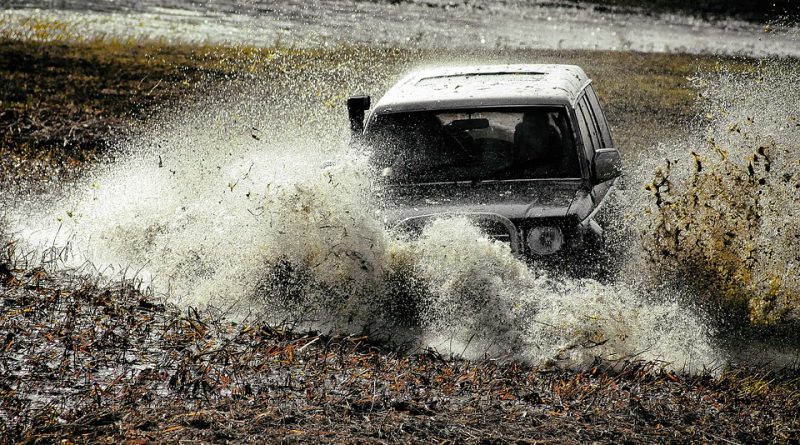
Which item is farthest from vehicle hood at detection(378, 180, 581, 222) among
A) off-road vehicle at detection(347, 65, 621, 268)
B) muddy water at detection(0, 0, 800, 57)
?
muddy water at detection(0, 0, 800, 57)

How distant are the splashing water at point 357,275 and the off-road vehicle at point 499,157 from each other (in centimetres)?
21

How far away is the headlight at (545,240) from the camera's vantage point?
6.47 meters

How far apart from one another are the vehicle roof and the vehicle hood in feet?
2.52

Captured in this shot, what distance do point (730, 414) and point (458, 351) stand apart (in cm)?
171

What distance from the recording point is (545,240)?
649cm

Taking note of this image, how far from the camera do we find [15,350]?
5.77m

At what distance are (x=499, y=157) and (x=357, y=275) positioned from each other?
61.0 inches

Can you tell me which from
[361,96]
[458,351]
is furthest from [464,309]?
[361,96]

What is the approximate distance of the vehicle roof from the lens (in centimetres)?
745

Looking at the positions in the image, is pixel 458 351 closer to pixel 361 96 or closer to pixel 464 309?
pixel 464 309

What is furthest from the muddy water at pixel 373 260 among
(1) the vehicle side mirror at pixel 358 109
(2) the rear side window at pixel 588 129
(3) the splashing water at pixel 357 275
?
(2) the rear side window at pixel 588 129

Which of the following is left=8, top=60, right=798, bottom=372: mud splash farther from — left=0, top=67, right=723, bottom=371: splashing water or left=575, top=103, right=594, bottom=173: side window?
left=575, top=103, right=594, bottom=173: side window

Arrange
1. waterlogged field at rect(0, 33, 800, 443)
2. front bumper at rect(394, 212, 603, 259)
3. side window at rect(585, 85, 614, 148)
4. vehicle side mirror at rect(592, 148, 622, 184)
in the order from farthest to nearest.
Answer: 1. side window at rect(585, 85, 614, 148)
2. vehicle side mirror at rect(592, 148, 622, 184)
3. front bumper at rect(394, 212, 603, 259)
4. waterlogged field at rect(0, 33, 800, 443)

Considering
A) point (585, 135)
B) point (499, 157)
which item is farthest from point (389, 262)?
point (585, 135)
